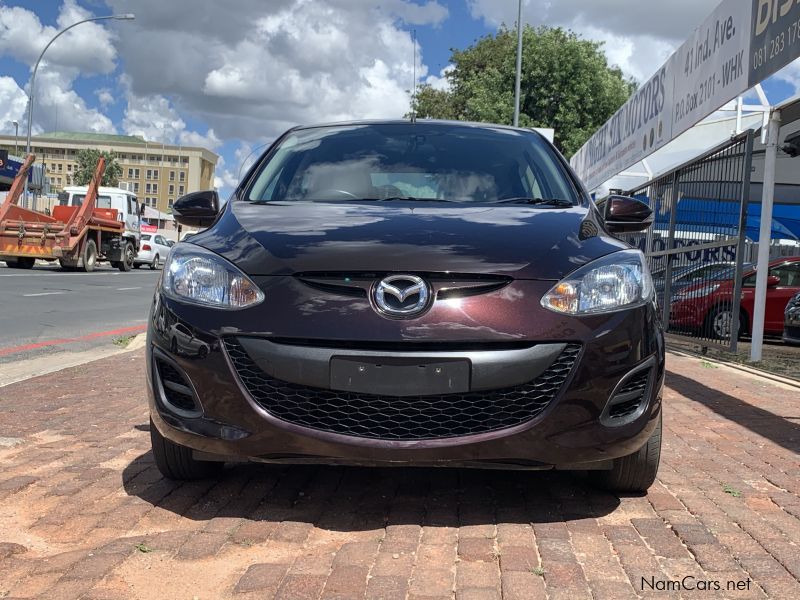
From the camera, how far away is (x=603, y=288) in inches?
109

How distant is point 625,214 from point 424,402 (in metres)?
1.51

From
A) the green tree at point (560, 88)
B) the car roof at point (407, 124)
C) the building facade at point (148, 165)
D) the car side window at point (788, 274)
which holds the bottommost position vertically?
the car side window at point (788, 274)

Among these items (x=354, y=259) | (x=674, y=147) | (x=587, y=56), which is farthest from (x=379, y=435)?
(x=587, y=56)

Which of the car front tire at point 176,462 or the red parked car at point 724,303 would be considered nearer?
the car front tire at point 176,462

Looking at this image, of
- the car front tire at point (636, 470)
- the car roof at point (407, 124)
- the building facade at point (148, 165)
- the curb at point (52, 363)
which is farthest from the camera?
the building facade at point (148, 165)

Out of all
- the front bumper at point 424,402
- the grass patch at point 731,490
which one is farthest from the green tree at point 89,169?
the grass patch at point 731,490

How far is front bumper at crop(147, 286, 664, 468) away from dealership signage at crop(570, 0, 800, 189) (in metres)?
4.69

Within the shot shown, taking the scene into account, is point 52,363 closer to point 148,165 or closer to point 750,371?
point 750,371

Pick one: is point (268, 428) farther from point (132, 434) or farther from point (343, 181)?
point (132, 434)

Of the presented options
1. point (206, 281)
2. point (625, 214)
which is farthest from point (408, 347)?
point (625, 214)

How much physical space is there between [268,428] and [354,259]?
632mm

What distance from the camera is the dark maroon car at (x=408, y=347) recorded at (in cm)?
260

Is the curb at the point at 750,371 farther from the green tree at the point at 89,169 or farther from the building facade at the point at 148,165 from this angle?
the building facade at the point at 148,165

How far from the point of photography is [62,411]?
476cm
